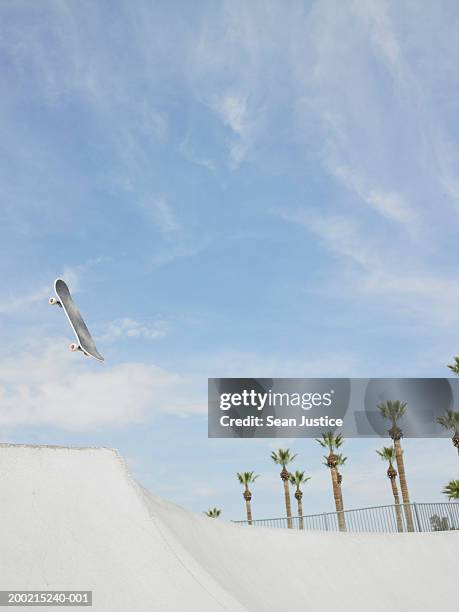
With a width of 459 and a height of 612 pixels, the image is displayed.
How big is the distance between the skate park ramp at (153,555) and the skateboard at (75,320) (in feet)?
7.60

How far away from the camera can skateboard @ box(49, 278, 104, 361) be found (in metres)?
10.2

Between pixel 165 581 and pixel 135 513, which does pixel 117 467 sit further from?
pixel 165 581

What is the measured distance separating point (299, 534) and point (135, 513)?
6688mm

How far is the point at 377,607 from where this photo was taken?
1382cm

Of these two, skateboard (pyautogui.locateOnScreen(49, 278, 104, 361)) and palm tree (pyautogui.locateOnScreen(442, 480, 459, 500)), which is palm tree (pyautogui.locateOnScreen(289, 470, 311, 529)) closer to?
palm tree (pyautogui.locateOnScreen(442, 480, 459, 500))

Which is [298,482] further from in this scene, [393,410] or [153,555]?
[153,555]

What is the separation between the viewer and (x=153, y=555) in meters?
9.69

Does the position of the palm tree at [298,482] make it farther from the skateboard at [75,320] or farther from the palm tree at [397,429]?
the skateboard at [75,320]

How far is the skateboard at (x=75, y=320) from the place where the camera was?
10234 millimetres

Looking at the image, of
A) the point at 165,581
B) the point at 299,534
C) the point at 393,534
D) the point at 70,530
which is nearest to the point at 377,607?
the point at 299,534

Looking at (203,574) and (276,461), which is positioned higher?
(276,461)

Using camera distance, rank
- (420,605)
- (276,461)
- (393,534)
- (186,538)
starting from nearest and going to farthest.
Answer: (186,538) < (420,605) < (393,534) < (276,461)

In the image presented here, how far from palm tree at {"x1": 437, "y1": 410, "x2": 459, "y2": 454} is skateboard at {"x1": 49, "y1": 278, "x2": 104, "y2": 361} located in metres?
40.6

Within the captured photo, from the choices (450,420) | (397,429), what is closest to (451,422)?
(450,420)
